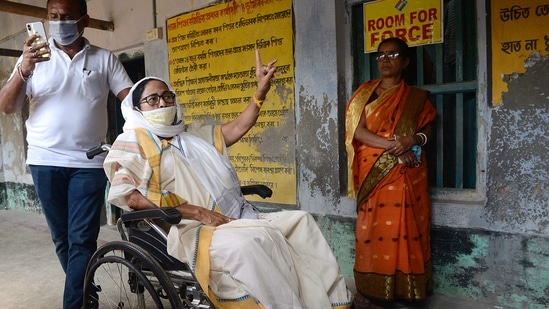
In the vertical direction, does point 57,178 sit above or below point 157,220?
above

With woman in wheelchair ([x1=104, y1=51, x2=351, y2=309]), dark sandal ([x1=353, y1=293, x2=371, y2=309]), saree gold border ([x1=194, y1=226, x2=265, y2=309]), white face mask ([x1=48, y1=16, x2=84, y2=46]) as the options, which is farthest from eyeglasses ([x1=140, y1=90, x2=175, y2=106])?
dark sandal ([x1=353, y1=293, x2=371, y2=309])

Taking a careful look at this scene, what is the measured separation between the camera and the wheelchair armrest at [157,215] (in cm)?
165

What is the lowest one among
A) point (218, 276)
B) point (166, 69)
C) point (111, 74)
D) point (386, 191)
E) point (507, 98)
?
point (218, 276)

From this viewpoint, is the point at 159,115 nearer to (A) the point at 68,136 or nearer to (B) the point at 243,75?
(A) the point at 68,136

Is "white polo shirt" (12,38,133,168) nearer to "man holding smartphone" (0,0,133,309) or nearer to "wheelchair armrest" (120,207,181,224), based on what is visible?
"man holding smartphone" (0,0,133,309)

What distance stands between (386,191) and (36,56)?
196 cm

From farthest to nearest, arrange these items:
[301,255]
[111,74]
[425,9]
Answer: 1. [425,9]
2. [111,74]
3. [301,255]

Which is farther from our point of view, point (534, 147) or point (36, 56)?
point (534, 147)

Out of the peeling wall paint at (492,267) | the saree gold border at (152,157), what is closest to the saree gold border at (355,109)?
the peeling wall paint at (492,267)

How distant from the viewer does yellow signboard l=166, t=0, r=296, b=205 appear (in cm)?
357

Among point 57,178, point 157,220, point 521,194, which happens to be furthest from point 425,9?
point 57,178

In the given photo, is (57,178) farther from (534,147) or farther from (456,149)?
(534,147)

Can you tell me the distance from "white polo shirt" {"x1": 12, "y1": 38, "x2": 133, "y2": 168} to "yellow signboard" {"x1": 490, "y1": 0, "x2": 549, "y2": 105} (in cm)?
227

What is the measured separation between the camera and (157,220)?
1.91 m
